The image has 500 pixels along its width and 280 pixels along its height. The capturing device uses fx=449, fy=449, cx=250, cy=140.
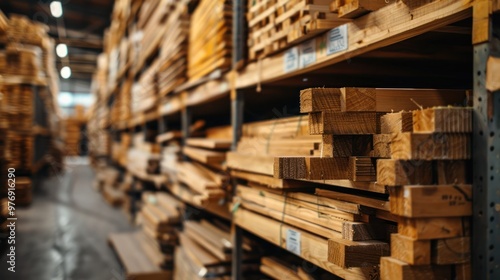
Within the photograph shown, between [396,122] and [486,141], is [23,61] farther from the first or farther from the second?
[486,141]

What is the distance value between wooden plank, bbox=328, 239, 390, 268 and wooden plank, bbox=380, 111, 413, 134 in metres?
0.52

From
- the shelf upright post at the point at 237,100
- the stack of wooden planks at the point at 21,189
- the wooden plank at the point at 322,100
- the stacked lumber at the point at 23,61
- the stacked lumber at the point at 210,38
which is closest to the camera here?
the wooden plank at the point at 322,100

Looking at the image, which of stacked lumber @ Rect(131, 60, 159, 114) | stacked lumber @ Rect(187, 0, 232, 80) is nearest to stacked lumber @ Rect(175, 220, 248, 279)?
stacked lumber @ Rect(187, 0, 232, 80)

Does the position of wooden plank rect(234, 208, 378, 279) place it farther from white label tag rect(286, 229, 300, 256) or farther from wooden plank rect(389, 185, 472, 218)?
wooden plank rect(389, 185, 472, 218)

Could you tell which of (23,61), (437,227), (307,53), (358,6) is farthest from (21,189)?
(437,227)

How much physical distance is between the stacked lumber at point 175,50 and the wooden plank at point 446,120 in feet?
13.1

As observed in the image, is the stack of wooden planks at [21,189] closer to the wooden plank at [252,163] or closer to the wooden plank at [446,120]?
the wooden plank at [252,163]

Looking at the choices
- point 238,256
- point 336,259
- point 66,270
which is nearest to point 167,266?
point 66,270

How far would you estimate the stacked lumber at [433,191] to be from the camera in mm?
1651

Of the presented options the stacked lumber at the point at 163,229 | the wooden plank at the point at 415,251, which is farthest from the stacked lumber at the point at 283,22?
the stacked lumber at the point at 163,229

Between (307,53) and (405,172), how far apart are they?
1.17 metres

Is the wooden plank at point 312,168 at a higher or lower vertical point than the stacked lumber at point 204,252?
higher

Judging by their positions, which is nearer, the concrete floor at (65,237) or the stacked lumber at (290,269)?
the stacked lumber at (290,269)

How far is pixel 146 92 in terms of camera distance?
Answer: 782 centimetres
